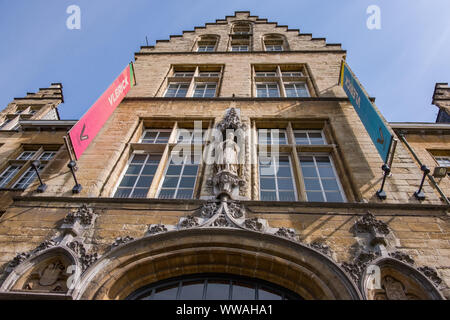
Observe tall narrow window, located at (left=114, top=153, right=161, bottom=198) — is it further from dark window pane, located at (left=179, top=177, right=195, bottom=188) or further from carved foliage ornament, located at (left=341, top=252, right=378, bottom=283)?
carved foliage ornament, located at (left=341, top=252, right=378, bottom=283)

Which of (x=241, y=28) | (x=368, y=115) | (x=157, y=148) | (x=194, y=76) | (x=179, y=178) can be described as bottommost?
(x=179, y=178)

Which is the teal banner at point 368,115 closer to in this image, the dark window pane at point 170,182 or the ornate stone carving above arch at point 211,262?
the ornate stone carving above arch at point 211,262

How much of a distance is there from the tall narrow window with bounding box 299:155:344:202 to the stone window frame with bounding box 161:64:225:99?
186 inches

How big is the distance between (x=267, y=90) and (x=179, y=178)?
6.11 metres

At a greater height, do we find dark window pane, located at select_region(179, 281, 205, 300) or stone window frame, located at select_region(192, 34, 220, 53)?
stone window frame, located at select_region(192, 34, 220, 53)

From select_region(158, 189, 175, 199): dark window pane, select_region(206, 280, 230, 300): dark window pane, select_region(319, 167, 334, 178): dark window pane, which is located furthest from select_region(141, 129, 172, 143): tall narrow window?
select_region(206, 280, 230, 300): dark window pane

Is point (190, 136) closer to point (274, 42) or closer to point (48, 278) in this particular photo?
point (48, 278)

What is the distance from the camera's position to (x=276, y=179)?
736 cm

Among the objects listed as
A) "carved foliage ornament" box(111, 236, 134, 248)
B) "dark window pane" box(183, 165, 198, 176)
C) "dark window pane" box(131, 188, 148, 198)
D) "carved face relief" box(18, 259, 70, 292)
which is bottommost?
"carved face relief" box(18, 259, 70, 292)

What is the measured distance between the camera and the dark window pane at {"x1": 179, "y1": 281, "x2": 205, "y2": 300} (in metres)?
4.95

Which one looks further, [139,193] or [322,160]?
[322,160]

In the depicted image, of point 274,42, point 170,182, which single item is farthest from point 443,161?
point 274,42
